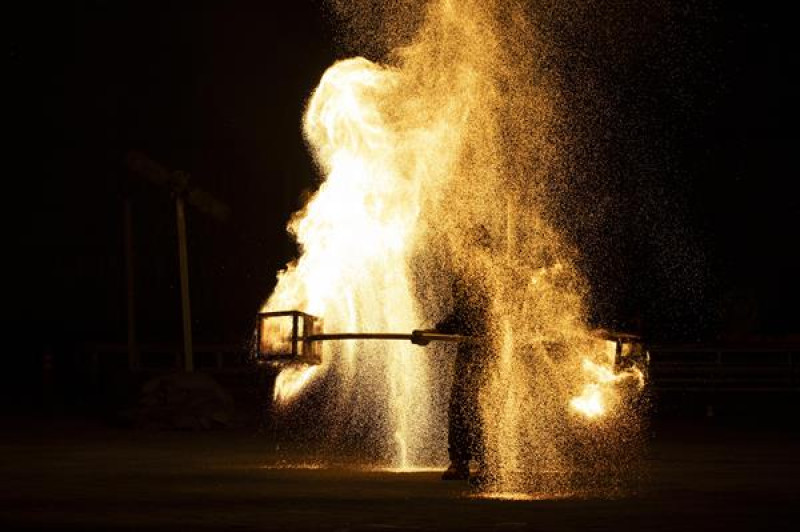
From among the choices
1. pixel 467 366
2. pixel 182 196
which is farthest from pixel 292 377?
pixel 182 196

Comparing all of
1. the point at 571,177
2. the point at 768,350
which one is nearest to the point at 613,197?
the point at 571,177

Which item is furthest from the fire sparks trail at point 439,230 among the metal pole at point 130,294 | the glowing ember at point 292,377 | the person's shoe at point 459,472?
the metal pole at point 130,294

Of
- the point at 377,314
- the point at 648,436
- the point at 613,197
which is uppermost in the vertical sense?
the point at 613,197

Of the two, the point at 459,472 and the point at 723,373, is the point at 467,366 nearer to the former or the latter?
the point at 459,472

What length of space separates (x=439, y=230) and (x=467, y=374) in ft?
7.93

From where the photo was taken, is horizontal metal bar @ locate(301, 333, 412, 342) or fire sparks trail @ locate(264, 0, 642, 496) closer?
horizontal metal bar @ locate(301, 333, 412, 342)

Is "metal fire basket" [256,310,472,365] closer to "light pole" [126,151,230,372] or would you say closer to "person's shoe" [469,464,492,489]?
"person's shoe" [469,464,492,489]

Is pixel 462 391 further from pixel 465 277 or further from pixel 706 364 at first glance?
pixel 706 364

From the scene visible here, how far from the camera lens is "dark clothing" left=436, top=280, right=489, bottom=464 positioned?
16844 millimetres

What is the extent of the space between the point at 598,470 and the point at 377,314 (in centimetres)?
288

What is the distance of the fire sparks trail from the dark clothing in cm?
9

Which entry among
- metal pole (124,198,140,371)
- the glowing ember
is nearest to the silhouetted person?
the glowing ember

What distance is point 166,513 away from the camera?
45.3 ft

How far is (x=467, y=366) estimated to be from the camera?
1725 centimetres
